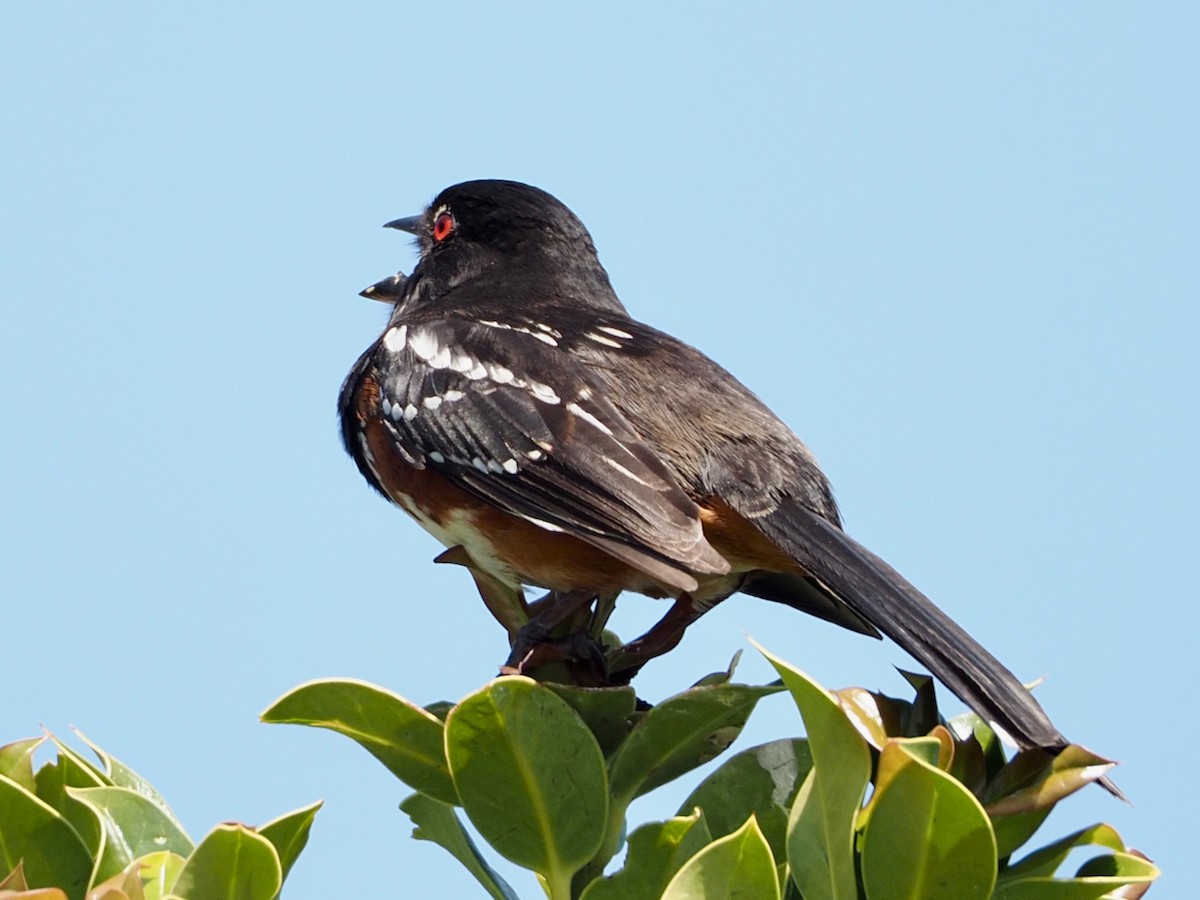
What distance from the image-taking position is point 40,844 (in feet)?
5.48

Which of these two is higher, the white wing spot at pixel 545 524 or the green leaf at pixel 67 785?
the white wing spot at pixel 545 524

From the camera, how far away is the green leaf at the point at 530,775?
175 centimetres

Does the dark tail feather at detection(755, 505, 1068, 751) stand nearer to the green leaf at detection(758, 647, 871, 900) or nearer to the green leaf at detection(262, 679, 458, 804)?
the green leaf at detection(758, 647, 871, 900)

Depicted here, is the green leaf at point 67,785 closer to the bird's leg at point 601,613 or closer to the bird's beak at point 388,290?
the bird's leg at point 601,613

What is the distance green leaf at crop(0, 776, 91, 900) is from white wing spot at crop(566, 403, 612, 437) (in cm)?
156

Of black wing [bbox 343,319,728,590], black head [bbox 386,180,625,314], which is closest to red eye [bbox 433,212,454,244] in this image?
black head [bbox 386,180,625,314]

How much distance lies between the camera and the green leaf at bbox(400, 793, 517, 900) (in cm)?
206

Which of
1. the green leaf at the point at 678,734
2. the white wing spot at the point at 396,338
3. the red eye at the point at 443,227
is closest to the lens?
the green leaf at the point at 678,734

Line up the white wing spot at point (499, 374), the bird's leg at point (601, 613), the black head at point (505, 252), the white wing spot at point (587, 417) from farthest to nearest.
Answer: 1. the black head at point (505, 252)
2. the white wing spot at point (499, 374)
3. the white wing spot at point (587, 417)
4. the bird's leg at point (601, 613)

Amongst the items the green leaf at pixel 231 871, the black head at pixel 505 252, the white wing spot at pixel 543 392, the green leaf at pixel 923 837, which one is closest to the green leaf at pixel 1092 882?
the green leaf at pixel 923 837

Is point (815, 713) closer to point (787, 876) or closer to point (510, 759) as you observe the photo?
point (787, 876)

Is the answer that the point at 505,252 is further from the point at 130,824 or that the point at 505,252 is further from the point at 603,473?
the point at 130,824

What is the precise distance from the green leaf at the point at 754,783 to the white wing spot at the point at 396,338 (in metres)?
1.86

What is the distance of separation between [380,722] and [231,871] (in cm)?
35
